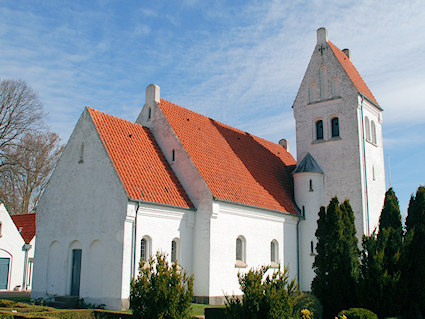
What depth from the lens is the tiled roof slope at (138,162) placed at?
19891 mm

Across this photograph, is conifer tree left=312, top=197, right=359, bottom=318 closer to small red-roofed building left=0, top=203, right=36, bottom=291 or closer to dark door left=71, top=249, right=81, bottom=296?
dark door left=71, top=249, right=81, bottom=296

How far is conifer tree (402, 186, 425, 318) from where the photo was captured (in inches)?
627

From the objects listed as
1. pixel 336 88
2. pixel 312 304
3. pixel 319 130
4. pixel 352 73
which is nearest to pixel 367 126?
pixel 319 130

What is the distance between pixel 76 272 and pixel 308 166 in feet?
50.1

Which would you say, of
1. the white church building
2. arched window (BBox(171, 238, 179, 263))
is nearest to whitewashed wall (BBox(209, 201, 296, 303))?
the white church building

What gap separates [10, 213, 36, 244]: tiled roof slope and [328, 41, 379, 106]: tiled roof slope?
25.5 m

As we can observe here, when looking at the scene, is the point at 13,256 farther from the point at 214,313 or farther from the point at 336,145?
the point at 336,145

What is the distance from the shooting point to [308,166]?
28.4 metres

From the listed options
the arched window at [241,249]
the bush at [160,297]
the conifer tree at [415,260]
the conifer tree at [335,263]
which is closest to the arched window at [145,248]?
the arched window at [241,249]

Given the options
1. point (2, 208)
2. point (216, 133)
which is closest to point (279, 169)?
point (216, 133)

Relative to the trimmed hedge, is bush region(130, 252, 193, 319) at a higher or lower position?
higher

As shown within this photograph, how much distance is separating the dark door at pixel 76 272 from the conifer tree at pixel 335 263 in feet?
33.3

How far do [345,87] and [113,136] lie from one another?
15076 mm

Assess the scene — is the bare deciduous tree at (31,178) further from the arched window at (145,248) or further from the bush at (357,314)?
the bush at (357,314)
